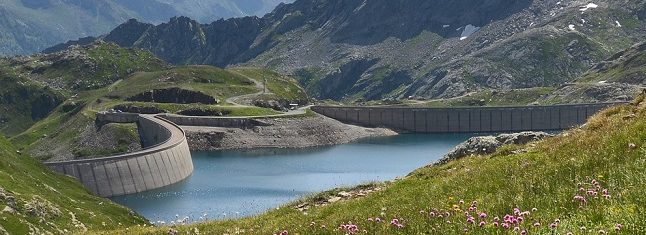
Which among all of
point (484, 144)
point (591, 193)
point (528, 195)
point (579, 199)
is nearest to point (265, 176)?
point (484, 144)

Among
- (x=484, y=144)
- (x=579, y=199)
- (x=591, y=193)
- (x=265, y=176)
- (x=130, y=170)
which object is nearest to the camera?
(x=579, y=199)

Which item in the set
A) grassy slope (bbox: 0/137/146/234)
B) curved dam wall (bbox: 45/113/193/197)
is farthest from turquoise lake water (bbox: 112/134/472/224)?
grassy slope (bbox: 0/137/146/234)

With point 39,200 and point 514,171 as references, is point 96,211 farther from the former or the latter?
point 514,171

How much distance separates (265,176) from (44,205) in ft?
268

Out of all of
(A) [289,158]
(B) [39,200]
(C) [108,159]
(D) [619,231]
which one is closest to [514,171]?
(D) [619,231]

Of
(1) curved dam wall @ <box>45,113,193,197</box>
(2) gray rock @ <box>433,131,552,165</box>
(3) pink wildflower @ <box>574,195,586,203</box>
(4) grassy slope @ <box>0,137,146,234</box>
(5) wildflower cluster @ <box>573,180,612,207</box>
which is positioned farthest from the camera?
(1) curved dam wall @ <box>45,113,193,197</box>

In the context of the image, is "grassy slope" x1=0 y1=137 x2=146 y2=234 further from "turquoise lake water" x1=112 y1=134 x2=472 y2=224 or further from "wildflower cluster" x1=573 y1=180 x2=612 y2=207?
"wildflower cluster" x1=573 y1=180 x2=612 y2=207

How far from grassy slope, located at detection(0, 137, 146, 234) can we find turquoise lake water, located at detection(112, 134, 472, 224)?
10.2 meters

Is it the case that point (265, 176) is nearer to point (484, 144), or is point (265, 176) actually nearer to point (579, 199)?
point (484, 144)

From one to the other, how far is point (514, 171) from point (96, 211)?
62.3m

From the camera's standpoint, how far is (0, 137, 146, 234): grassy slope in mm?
50031

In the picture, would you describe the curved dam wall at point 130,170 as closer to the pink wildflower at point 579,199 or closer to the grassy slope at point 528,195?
the grassy slope at point 528,195

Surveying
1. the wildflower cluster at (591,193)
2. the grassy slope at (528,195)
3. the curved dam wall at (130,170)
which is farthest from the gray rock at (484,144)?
the curved dam wall at (130,170)

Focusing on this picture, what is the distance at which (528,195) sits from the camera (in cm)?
1401
